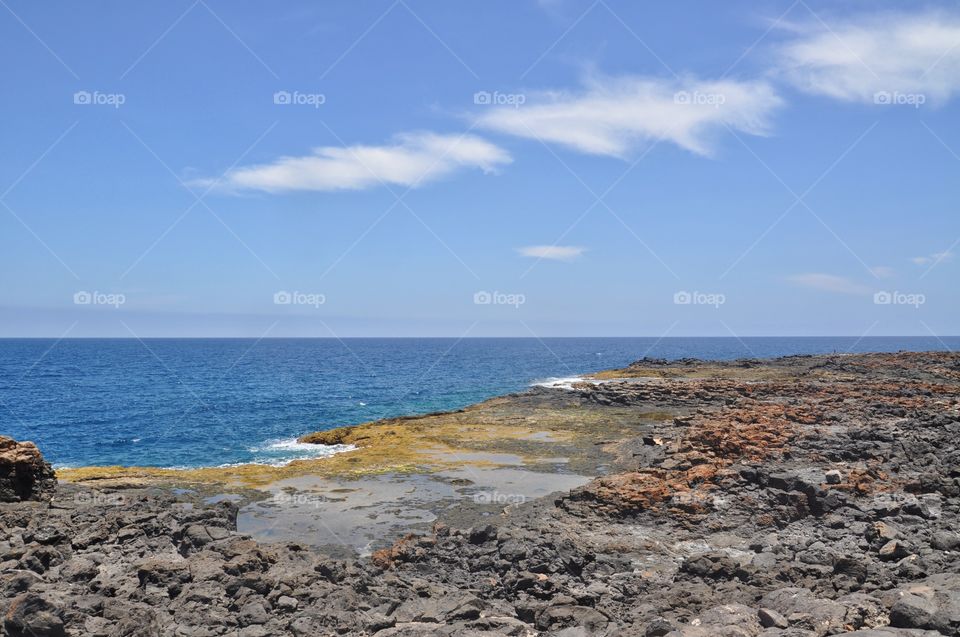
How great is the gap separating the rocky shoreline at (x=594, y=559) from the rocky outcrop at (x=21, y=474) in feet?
0.27

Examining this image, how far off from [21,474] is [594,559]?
17.9 m

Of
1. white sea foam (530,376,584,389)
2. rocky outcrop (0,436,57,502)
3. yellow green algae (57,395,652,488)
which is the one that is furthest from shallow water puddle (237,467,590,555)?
white sea foam (530,376,584,389)

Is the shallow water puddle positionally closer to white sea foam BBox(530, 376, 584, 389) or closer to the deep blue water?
the deep blue water

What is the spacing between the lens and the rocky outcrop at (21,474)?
19.7 m

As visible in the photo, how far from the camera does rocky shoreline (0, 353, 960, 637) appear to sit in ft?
37.7

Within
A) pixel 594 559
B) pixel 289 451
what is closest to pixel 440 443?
pixel 289 451

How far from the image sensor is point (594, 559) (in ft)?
53.2

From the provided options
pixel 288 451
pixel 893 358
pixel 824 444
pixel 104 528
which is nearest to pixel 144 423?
pixel 288 451

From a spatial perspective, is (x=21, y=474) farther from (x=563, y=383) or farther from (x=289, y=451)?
(x=563, y=383)

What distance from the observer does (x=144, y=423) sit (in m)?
60.4

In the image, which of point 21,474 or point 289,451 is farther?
point 289,451

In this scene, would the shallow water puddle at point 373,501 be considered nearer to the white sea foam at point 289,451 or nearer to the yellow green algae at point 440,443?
the yellow green algae at point 440,443

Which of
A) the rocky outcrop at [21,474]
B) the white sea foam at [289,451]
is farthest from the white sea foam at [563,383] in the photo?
the rocky outcrop at [21,474]

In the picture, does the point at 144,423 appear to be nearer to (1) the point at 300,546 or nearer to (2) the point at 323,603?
(1) the point at 300,546
